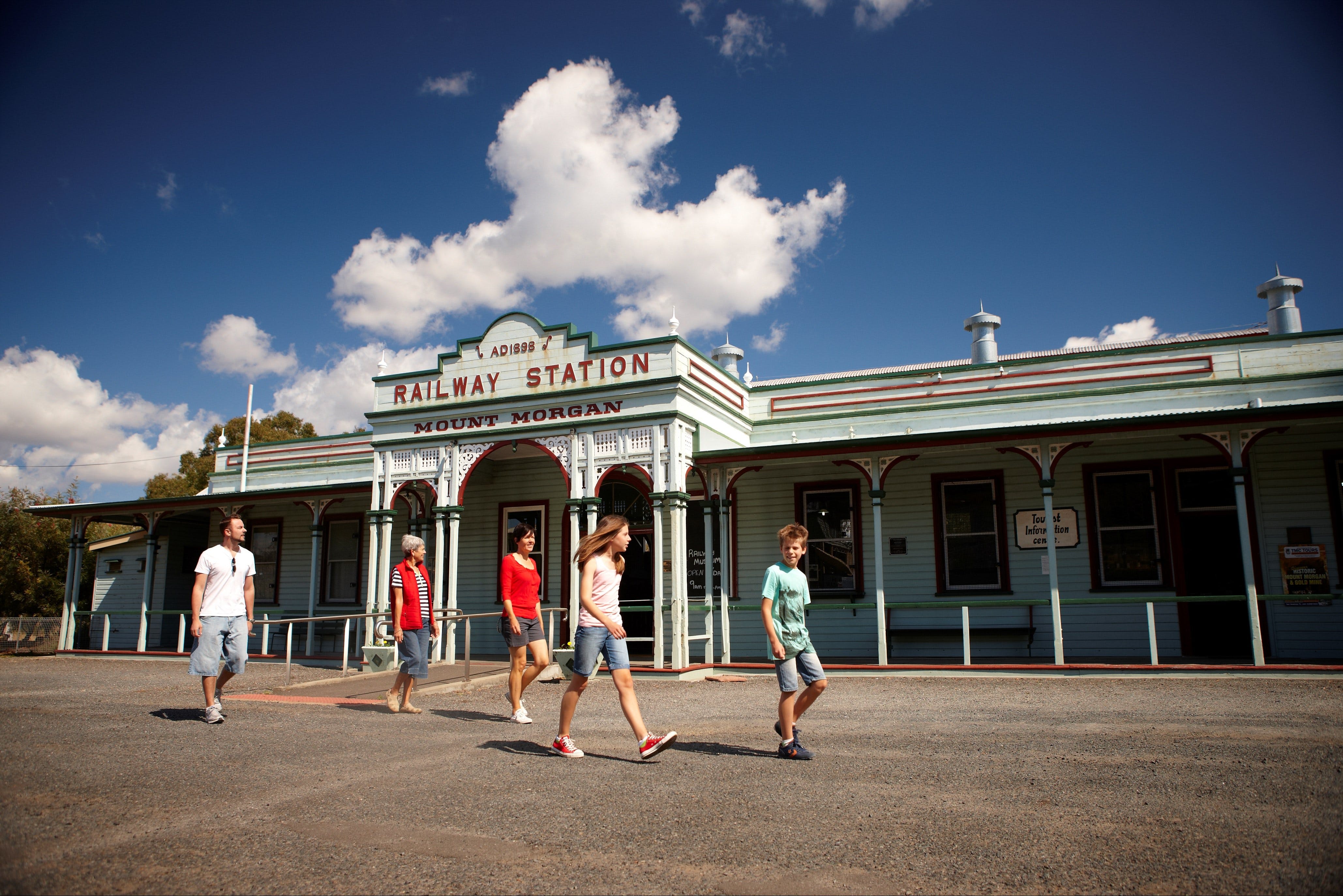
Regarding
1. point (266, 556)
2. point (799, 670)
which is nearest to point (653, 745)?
point (799, 670)

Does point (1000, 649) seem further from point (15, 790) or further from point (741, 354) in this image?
point (15, 790)

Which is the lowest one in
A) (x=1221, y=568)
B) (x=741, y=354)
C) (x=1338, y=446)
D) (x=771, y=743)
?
(x=771, y=743)

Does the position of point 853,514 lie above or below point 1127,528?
above

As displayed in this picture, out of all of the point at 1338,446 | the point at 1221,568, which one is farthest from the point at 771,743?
the point at 1338,446

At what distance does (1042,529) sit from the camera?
1335cm

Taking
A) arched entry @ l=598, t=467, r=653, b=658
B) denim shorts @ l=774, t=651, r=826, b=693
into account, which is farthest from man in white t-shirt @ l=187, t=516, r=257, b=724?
arched entry @ l=598, t=467, r=653, b=658

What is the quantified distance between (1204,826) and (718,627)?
1082cm

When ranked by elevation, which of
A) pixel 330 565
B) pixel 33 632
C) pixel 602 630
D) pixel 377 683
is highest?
pixel 330 565

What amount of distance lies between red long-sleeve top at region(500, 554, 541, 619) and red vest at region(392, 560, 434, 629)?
1.05 m

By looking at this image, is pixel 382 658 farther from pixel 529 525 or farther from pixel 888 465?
pixel 888 465

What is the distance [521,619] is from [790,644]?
2.75m

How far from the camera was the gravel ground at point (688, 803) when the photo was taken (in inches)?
144

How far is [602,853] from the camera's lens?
396 cm

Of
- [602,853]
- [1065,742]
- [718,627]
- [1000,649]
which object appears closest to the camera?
[602,853]
